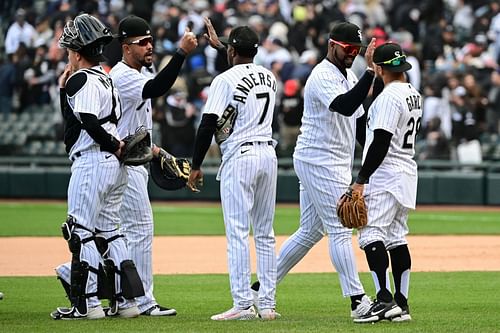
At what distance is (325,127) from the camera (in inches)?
323

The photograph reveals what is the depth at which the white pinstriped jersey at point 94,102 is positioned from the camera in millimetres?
7941

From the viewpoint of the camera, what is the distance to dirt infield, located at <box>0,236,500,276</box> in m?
12.1

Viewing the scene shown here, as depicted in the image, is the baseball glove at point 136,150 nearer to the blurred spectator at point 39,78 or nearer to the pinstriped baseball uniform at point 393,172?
the pinstriped baseball uniform at point 393,172

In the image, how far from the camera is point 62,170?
21.4 metres

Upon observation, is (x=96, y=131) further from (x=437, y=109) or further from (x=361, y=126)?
(x=437, y=109)

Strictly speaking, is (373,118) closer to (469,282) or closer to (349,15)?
(469,282)

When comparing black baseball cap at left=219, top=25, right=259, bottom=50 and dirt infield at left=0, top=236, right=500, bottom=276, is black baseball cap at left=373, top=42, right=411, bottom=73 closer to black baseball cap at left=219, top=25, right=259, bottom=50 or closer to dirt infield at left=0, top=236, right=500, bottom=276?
black baseball cap at left=219, top=25, right=259, bottom=50

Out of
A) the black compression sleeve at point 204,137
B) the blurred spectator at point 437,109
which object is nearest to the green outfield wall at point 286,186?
the blurred spectator at point 437,109

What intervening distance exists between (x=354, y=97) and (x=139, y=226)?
1.94 meters

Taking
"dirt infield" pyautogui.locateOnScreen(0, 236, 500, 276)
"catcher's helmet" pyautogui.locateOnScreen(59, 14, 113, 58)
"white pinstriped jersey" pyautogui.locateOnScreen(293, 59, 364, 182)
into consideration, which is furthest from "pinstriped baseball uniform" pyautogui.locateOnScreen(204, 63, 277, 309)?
"dirt infield" pyautogui.locateOnScreen(0, 236, 500, 276)

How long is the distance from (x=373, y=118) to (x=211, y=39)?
4.60 ft

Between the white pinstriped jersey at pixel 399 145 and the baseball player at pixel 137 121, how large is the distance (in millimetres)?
1604

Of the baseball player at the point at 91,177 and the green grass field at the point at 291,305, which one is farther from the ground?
the baseball player at the point at 91,177

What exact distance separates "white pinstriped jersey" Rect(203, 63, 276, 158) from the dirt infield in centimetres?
398
